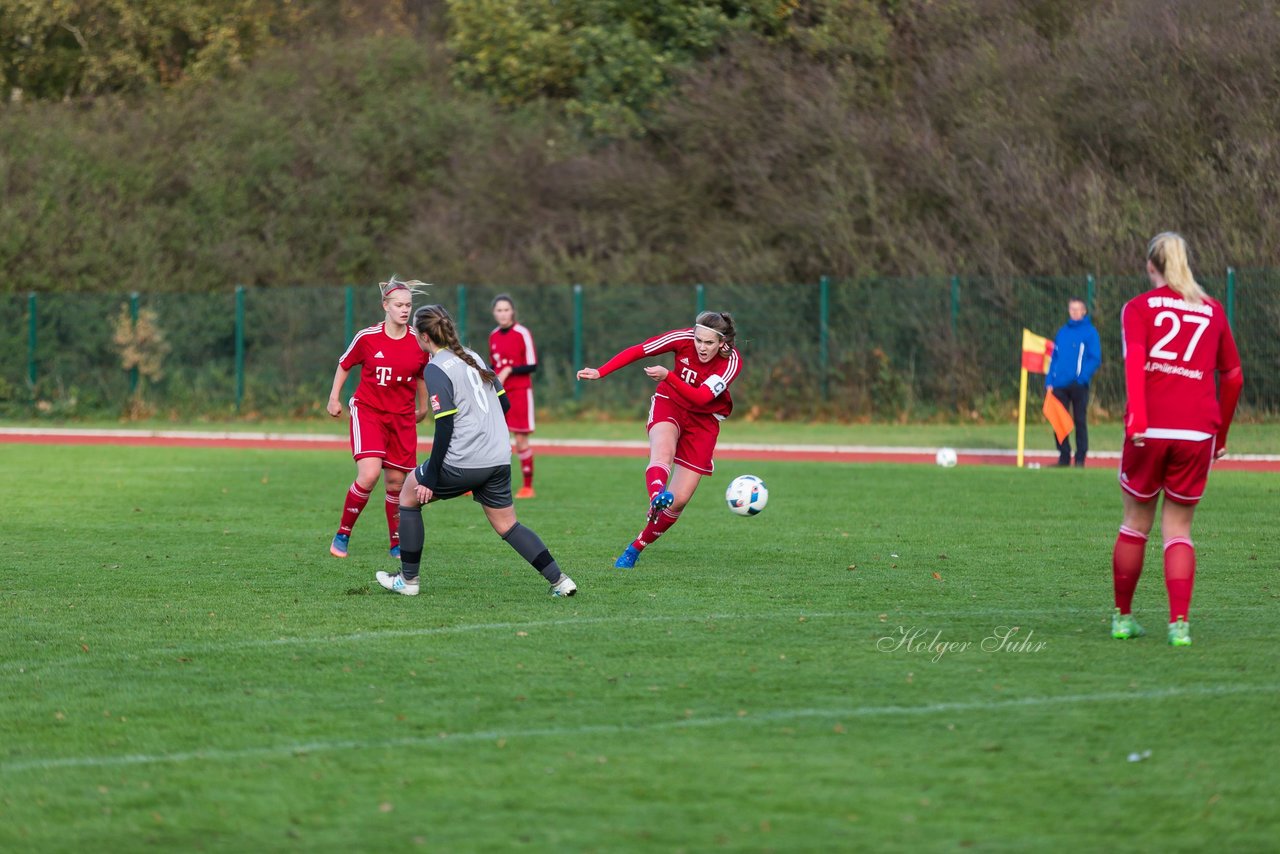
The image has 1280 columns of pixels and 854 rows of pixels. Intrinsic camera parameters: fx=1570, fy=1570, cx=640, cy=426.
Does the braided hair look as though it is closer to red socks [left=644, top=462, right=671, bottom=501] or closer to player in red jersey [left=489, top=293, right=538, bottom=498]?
red socks [left=644, top=462, right=671, bottom=501]

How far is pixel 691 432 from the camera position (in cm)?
1090

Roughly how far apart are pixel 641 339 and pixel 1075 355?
13.6 meters

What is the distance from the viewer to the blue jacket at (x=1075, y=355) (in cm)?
1864

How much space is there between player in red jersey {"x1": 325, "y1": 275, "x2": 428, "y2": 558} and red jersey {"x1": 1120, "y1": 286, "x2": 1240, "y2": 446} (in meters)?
5.02

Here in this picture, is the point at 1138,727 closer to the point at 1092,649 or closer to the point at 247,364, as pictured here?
the point at 1092,649

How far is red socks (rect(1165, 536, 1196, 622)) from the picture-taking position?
7449 mm

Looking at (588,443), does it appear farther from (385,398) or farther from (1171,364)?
(1171,364)

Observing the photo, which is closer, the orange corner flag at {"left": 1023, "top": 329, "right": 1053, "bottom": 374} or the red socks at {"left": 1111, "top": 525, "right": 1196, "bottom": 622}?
the red socks at {"left": 1111, "top": 525, "right": 1196, "bottom": 622}

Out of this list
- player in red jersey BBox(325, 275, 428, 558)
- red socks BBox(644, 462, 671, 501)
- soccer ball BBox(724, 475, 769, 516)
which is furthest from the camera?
soccer ball BBox(724, 475, 769, 516)

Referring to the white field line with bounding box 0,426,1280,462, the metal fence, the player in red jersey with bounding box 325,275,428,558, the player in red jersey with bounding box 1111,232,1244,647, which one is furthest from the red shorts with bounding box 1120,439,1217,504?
the metal fence

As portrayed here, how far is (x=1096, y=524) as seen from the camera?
13.0 metres

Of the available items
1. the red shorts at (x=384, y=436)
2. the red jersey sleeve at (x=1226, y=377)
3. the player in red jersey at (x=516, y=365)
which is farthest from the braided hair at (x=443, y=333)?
the player in red jersey at (x=516, y=365)

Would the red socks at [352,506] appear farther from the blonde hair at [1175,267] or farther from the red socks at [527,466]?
the blonde hair at [1175,267]

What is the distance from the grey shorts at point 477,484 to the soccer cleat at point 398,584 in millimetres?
672
